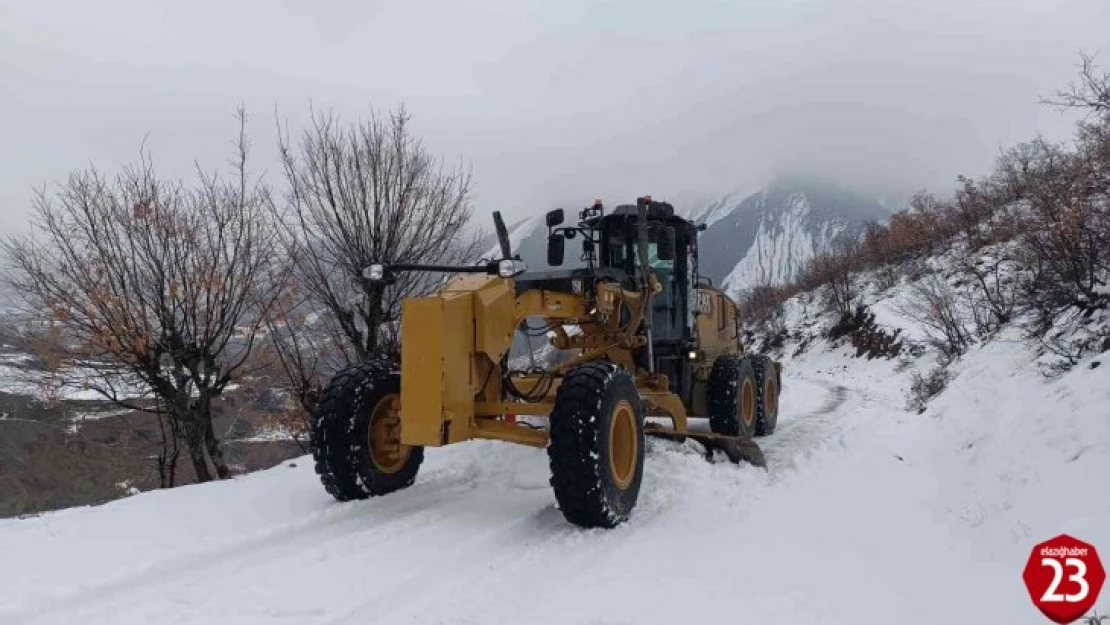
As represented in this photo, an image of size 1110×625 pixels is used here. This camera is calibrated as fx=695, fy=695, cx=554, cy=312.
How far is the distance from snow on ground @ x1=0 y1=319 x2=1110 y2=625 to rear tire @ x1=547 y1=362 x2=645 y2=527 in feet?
0.54

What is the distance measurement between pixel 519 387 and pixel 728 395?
10.5 ft

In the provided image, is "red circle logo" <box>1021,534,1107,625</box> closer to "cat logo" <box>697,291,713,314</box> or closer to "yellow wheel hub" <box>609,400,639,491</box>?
"yellow wheel hub" <box>609,400,639,491</box>

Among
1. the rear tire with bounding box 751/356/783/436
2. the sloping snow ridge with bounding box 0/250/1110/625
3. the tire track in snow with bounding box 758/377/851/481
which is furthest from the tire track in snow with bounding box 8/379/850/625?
the rear tire with bounding box 751/356/783/436

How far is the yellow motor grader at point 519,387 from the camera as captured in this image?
15.7ft

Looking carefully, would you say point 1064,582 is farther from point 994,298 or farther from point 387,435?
point 994,298

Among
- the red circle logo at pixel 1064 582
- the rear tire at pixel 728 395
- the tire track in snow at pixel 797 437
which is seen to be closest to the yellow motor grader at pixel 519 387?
the tire track in snow at pixel 797 437

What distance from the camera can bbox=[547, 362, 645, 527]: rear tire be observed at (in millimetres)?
4652

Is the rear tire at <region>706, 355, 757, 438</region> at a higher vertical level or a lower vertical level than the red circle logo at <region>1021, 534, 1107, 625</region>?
higher

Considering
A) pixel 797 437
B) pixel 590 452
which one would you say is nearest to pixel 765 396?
pixel 797 437

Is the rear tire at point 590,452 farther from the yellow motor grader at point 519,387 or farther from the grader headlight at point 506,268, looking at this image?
the grader headlight at point 506,268

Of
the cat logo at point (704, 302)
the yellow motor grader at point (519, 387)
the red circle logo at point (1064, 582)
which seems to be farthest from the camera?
the cat logo at point (704, 302)

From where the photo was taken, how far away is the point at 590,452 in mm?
4652

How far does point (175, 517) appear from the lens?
16.3 feet

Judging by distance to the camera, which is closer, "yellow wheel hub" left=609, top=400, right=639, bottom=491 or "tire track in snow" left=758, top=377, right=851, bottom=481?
"yellow wheel hub" left=609, top=400, right=639, bottom=491
